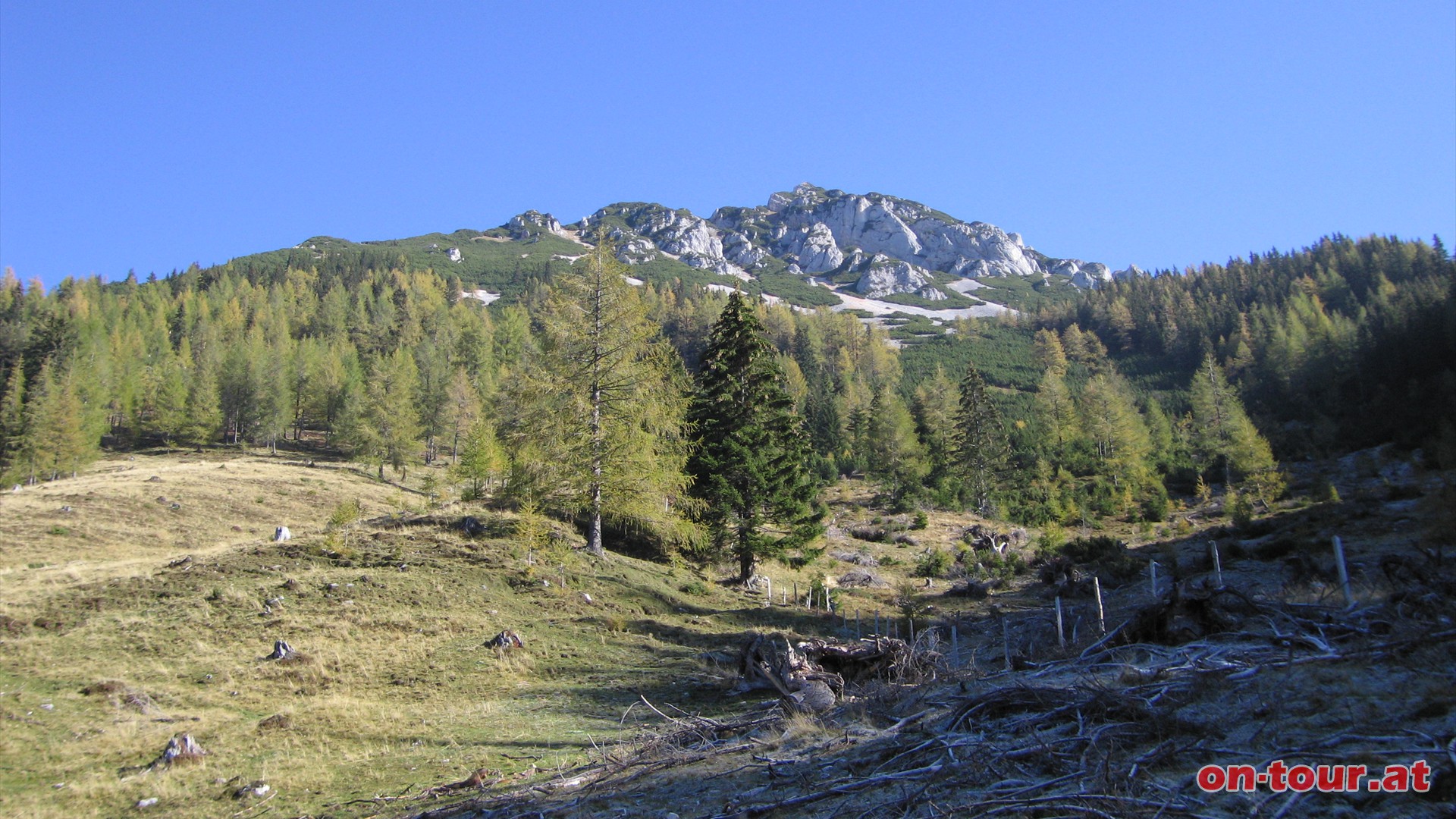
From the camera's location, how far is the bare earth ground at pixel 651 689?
4.43 meters

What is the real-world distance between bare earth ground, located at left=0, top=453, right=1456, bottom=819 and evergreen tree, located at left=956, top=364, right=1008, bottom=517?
A: 3030cm

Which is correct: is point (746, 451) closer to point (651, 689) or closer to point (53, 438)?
point (651, 689)

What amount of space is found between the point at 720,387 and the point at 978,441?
3630cm

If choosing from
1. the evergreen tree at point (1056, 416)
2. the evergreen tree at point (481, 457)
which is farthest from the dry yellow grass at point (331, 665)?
the evergreen tree at point (1056, 416)

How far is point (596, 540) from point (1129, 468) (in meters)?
54.0

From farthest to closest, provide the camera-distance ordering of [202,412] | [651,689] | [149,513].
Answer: [202,412]
[149,513]
[651,689]

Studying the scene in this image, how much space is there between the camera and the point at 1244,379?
3725 inches

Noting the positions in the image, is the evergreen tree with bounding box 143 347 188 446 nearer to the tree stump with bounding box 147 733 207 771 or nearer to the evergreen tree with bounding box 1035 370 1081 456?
the tree stump with bounding box 147 733 207 771

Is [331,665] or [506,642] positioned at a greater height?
[331,665]

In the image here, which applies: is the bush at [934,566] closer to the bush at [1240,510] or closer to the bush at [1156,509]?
the bush at [1240,510]

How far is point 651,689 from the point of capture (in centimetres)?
1234

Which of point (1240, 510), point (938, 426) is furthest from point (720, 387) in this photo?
point (938, 426)

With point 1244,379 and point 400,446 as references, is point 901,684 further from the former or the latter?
point 1244,379

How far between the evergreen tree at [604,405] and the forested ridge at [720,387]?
8 centimetres
